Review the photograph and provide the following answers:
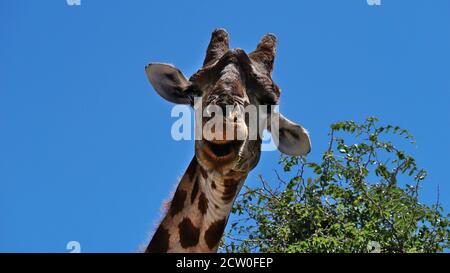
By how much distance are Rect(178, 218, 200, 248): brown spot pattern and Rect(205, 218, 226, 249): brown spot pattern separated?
0.08 meters

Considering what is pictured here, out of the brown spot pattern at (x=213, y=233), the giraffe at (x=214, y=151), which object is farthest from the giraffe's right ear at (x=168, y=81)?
the brown spot pattern at (x=213, y=233)

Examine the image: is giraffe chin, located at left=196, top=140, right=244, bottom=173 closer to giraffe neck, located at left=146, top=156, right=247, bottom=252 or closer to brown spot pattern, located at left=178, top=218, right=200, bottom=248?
giraffe neck, located at left=146, top=156, right=247, bottom=252

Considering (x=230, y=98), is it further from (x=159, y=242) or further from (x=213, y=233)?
(x=159, y=242)

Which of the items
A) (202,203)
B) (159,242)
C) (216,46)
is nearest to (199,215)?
(202,203)

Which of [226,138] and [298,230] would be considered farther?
[298,230]

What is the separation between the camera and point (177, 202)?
7148 mm

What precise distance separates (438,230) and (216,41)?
221 inches

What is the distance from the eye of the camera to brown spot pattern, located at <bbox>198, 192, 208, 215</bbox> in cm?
698

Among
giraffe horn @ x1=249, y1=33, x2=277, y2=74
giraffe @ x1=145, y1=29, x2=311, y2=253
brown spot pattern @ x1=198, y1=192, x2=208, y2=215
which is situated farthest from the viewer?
giraffe horn @ x1=249, y1=33, x2=277, y2=74

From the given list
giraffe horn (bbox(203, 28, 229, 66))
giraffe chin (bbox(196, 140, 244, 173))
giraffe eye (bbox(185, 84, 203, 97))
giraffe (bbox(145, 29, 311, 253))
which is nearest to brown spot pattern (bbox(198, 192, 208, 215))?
giraffe (bbox(145, 29, 311, 253))
